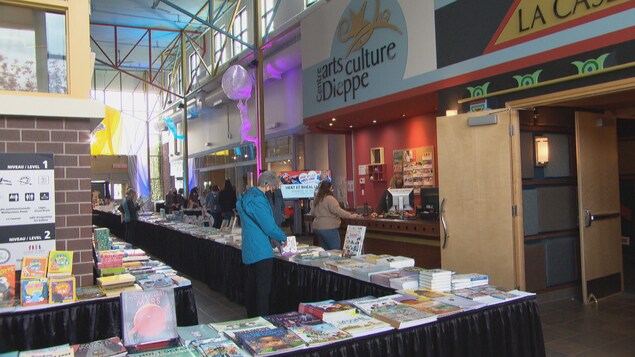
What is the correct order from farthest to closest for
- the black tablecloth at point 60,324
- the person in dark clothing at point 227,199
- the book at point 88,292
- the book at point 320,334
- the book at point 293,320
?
the person in dark clothing at point 227,199, the book at point 88,292, the black tablecloth at point 60,324, the book at point 293,320, the book at point 320,334

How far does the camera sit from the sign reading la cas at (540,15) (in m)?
4.28

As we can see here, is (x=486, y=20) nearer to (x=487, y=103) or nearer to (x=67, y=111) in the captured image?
(x=487, y=103)

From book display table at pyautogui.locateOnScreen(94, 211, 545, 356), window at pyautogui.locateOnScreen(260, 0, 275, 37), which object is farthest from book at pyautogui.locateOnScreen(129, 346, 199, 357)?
window at pyautogui.locateOnScreen(260, 0, 275, 37)

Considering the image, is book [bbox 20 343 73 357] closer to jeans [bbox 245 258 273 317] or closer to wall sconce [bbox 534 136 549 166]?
jeans [bbox 245 258 273 317]

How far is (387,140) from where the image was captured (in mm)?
10375

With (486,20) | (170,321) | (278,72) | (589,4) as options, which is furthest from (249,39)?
(170,321)

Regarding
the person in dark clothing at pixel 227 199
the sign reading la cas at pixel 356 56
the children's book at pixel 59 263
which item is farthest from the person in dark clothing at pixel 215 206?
the children's book at pixel 59 263

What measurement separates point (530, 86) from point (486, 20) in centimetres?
102

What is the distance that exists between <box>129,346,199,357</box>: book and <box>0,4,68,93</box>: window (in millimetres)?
1871

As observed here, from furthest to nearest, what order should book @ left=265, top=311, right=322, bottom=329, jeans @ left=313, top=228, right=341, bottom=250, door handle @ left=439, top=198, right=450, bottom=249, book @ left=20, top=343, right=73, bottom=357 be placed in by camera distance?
jeans @ left=313, top=228, right=341, bottom=250
door handle @ left=439, top=198, right=450, bottom=249
book @ left=265, top=311, right=322, bottom=329
book @ left=20, top=343, right=73, bottom=357

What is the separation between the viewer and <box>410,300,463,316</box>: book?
2.48m

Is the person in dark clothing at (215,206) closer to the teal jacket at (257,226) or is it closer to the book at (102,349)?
the teal jacket at (257,226)

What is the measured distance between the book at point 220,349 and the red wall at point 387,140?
24.9 ft

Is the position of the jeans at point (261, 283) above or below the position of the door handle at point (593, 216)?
below
